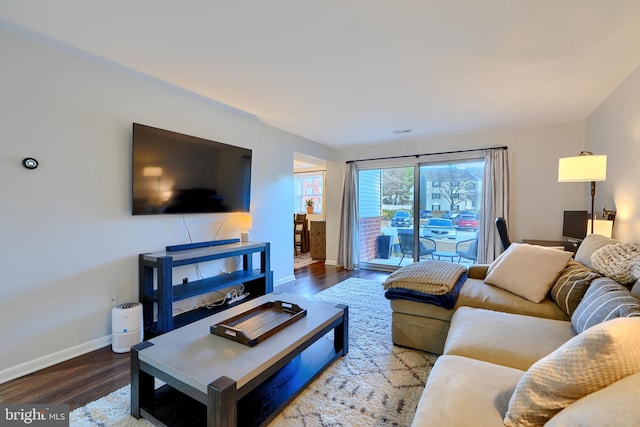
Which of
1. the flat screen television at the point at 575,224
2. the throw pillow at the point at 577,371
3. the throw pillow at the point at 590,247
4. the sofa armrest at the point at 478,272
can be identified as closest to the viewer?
the throw pillow at the point at 577,371

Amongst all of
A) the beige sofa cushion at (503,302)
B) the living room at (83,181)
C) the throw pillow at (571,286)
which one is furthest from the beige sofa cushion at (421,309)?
the living room at (83,181)

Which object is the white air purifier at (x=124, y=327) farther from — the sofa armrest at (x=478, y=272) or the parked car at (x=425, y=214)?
the parked car at (x=425, y=214)

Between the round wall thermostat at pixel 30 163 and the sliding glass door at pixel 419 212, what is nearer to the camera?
the round wall thermostat at pixel 30 163

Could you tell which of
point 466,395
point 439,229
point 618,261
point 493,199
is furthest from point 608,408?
point 439,229

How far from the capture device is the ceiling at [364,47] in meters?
1.75

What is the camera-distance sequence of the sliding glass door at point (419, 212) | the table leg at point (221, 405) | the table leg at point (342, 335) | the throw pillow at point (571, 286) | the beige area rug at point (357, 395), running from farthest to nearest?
the sliding glass door at point (419, 212), the table leg at point (342, 335), the throw pillow at point (571, 286), the beige area rug at point (357, 395), the table leg at point (221, 405)

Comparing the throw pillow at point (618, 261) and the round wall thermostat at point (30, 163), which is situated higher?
the round wall thermostat at point (30, 163)

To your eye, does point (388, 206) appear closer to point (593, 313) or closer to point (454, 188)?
point (454, 188)

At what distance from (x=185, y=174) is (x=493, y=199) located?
4.15 meters

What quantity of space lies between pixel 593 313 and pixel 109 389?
2817 mm

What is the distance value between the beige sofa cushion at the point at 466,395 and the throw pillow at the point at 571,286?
100cm

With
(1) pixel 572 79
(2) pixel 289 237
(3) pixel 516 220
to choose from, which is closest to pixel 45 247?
(2) pixel 289 237

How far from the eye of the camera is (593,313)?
149 cm

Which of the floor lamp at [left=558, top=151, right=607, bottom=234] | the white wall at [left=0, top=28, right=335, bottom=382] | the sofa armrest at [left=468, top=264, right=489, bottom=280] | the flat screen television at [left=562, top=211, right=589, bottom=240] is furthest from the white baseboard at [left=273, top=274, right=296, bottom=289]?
the flat screen television at [left=562, top=211, right=589, bottom=240]
